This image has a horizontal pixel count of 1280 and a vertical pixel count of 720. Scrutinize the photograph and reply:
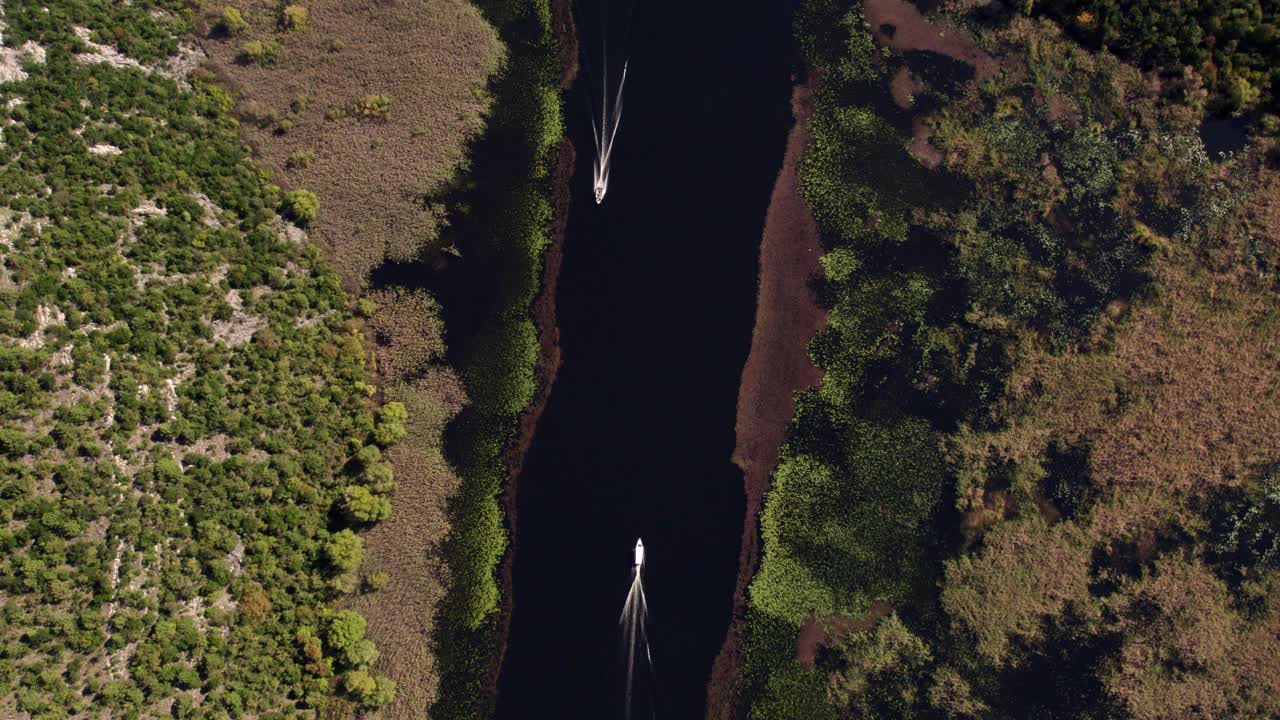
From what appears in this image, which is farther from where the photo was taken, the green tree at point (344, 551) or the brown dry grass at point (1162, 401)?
the brown dry grass at point (1162, 401)

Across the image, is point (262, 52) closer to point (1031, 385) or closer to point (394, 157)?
point (394, 157)

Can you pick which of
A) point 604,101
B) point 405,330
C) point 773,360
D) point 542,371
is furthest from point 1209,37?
point 405,330

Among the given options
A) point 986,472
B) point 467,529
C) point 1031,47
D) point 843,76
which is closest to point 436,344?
point 467,529

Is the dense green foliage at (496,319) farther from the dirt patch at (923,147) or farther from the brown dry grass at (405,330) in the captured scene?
the dirt patch at (923,147)

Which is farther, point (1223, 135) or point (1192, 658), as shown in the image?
point (1223, 135)

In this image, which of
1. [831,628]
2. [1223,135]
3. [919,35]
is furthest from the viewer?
[919,35]

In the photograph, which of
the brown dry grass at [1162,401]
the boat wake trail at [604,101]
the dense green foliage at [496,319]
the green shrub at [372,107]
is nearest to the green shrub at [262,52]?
the green shrub at [372,107]

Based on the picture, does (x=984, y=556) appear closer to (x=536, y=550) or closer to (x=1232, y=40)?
(x=536, y=550)
